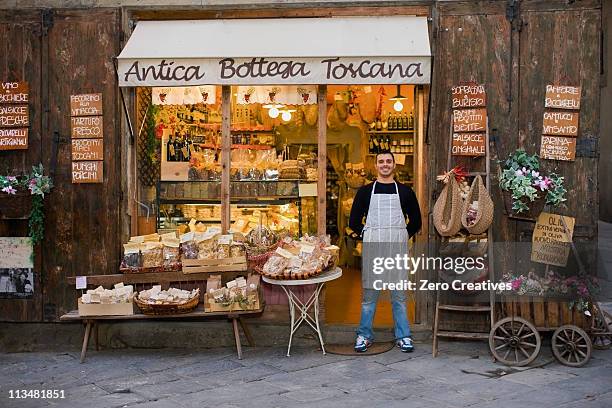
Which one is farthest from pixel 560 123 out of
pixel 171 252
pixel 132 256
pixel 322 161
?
pixel 132 256

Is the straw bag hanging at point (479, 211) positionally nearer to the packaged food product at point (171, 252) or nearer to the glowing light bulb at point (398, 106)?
the packaged food product at point (171, 252)

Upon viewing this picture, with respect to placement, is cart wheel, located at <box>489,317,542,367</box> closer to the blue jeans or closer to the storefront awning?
the blue jeans

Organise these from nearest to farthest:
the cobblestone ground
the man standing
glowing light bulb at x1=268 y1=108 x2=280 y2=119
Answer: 1. the cobblestone ground
2. the man standing
3. glowing light bulb at x1=268 y1=108 x2=280 y2=119

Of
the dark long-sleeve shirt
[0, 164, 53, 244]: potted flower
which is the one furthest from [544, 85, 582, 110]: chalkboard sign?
[0, 164, 53, 244]: potted flower

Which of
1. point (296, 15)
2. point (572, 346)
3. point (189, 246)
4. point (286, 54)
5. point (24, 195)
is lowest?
point (572, 346)

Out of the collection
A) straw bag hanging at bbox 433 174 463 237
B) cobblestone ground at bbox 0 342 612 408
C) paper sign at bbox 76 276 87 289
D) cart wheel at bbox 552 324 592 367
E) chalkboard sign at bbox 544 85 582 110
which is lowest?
cobblestone ground at bbox 0 342 612 408

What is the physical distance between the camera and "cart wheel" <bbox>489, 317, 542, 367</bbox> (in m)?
7.30

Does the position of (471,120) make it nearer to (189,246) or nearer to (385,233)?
(385,233)

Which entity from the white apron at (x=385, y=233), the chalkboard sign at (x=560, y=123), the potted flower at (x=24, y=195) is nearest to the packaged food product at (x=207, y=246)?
the white apron at (x=385, y=233)

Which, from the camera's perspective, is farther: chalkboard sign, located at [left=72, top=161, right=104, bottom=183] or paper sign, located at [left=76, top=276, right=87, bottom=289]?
chalkboard sign, located at [left=72, top=161, right=104, bottom=183]

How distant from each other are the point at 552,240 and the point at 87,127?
481 cm

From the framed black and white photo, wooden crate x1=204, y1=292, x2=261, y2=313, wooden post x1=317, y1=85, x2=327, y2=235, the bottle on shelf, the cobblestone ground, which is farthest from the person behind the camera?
the bottle on shelf

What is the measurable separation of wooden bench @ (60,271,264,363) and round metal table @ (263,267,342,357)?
317 millimetres

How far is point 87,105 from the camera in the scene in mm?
8430
